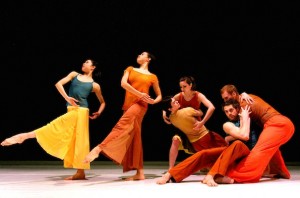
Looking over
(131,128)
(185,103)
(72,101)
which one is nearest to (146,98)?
(131,128)

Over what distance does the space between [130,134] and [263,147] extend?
3.98 feet

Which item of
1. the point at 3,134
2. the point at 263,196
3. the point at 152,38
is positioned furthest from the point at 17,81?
the point at 263,196

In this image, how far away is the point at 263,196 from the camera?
297 cm

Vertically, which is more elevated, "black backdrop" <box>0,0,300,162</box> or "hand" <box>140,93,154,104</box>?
"black backdrop" <box>0,0,300,162</box>

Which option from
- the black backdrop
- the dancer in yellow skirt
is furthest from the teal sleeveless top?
the black backdrop

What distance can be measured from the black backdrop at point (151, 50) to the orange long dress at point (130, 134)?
2.08 m

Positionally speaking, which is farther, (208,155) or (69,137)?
(69,137)

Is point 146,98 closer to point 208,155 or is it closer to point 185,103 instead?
point 185,103

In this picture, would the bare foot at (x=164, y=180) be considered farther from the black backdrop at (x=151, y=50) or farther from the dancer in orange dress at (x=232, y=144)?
the black backdrop at (x=151, y=50)

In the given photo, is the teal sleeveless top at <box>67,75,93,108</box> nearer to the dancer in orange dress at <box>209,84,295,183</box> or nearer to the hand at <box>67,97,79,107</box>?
the hand at <box>67,97,79,107</box>

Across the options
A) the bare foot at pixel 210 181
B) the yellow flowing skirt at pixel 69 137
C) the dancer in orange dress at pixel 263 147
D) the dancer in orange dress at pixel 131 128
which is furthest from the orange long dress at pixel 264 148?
the yellow flowing skirt at pixel 69 137

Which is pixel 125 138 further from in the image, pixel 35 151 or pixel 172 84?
pixel 35 151

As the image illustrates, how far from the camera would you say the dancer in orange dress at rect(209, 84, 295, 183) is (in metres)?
3.78

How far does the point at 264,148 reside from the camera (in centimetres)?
388
